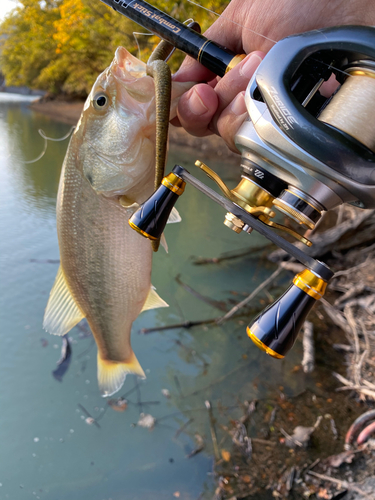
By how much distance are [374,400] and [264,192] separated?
3363 millimetres

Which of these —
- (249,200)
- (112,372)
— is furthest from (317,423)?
(249,200)

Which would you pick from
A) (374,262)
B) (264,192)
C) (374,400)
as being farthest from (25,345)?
(374,262)

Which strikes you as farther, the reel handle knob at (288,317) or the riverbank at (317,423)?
the riverbank at (317,423)

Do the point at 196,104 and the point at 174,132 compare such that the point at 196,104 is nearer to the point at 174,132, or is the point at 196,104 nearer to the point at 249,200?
the point at 249,200

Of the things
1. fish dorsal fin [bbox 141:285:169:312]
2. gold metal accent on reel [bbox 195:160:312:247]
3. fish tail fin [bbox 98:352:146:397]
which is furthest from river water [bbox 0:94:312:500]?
gold metal accent on reel [bbox 195:160:312:247]

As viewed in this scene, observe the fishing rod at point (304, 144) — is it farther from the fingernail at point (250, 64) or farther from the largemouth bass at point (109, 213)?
the largemouth bass at point (109, 213)

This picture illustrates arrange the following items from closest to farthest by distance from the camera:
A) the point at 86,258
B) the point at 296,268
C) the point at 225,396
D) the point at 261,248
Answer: the point at 86,258 → the point at 225,396 → the point at 296,268 → the point at 261,248

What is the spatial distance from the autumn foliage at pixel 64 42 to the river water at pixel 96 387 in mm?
5774

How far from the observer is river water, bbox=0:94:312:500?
8.03 ft

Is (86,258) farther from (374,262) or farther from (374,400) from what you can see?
(374,262)

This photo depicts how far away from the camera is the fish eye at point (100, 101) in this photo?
1276mm

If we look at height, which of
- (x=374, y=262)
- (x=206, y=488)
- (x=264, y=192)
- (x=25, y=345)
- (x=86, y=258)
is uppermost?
(x=264, y=192)

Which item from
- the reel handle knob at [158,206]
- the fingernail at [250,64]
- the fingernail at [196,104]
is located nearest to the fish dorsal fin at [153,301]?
the reel handle knob at [158,206]

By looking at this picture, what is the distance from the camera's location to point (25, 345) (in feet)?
9.82
